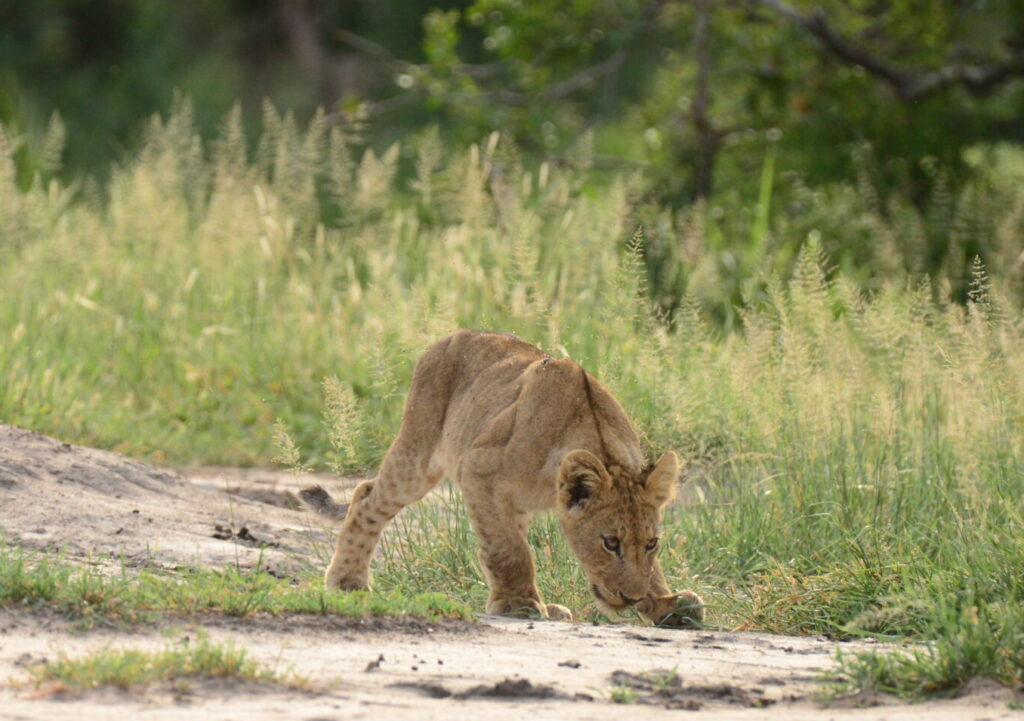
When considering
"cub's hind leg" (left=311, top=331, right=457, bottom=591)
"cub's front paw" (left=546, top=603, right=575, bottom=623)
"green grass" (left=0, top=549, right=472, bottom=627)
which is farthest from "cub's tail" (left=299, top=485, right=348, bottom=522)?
"green grass" (left=0, top=549, right=472, bottom=627)

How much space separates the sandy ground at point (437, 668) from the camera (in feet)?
12.0

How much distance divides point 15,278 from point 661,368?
486cm

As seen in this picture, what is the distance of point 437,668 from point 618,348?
363cm

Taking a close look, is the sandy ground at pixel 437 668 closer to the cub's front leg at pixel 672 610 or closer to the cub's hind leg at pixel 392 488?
the cub's front leg at pixel 672 610

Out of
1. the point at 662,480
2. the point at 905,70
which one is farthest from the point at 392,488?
the point at 905,70

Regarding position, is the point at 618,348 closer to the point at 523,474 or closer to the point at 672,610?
the point at 523,474

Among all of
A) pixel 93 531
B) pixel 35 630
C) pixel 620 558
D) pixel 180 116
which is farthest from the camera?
pixel 180 116

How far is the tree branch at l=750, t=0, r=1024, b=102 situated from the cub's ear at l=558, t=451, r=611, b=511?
7.67m

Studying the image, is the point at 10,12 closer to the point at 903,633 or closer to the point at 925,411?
the point at 925,411

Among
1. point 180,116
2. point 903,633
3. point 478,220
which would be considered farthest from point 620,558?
point 180,116

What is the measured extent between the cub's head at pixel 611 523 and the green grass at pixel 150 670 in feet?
4.92

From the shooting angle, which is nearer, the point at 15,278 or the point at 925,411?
the point at 925,411

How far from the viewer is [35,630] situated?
4.41 meters

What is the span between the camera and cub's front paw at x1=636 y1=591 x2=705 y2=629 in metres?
5.37
